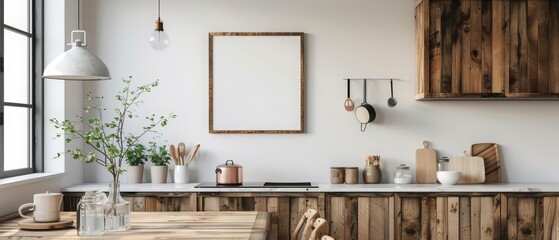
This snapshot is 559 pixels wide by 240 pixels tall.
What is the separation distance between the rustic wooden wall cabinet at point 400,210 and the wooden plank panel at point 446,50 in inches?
33.0

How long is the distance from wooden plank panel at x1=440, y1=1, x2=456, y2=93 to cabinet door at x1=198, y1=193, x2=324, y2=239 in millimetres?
1305

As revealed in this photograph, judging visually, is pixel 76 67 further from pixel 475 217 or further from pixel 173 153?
pixel 475 217

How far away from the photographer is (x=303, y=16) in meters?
5.62

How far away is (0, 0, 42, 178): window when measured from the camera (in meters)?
4.68

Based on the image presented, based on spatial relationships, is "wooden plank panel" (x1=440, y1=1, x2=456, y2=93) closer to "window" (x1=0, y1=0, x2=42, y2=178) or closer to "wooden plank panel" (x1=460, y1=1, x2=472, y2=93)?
"wooden plank panel" (x1=460, y1=1, x2=472, y2=93)

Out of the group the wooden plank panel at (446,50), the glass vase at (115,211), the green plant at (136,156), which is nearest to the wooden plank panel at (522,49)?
the wooden plank panel at (446,50)

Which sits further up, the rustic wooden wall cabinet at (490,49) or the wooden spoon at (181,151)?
the rustic wooden wall cabinet at (490,49)

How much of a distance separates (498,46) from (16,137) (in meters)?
3.60

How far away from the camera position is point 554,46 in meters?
5.19

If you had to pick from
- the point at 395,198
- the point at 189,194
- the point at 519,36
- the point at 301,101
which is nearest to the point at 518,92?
the point at 519,36

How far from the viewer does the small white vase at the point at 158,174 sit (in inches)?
Answer: 217

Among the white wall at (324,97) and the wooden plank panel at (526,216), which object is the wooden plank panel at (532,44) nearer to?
the white wall at (324,97)

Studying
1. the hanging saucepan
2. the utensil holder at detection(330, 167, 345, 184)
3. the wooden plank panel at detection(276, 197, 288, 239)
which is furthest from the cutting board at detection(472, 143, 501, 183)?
the wooden plank panel at detection(276, 197, 288, 239)

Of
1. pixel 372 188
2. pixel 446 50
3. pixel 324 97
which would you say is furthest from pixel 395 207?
→ pixel 446 50
